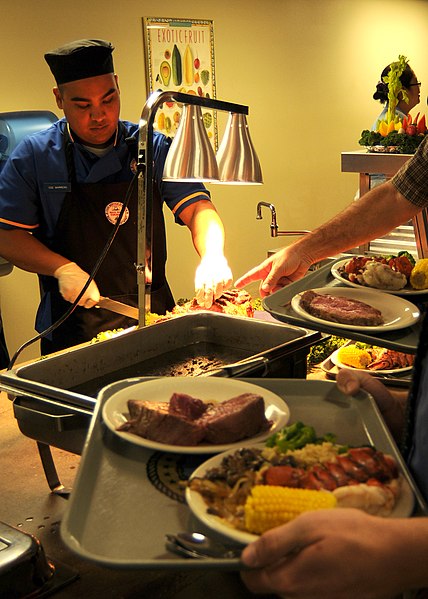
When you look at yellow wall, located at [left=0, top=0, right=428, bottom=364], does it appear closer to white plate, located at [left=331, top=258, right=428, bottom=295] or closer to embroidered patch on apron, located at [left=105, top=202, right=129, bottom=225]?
embroidered patch on apron, located at [left=105, top=202, right=129, bottom=225]

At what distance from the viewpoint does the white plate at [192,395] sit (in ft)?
3.75

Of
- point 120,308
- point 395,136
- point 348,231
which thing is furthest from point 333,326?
point 395,136

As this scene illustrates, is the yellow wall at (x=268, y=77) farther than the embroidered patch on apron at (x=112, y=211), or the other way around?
the yellow wall at (x=268, y=77)

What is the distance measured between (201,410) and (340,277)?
877 mm

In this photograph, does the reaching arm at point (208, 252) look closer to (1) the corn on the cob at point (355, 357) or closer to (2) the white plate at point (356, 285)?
(1) the corn on the cob at point (355, 357)

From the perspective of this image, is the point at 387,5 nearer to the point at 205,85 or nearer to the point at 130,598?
the point at 205,85

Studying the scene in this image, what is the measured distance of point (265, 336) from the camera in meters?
2.22

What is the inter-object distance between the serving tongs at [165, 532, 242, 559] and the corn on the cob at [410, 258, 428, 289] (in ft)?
3.92

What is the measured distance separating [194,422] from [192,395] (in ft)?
0.56

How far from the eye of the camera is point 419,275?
6.47 feet

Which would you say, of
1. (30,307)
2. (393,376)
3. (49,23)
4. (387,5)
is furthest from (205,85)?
(393,376)

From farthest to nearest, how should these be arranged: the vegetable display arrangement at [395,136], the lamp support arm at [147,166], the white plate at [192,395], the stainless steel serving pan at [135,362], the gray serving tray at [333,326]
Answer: the vegetable display arrangement at [395,136]
the lamp support arm at [147,166]
the stainless steel serving pan at [135,362]
the gray serving tray at [333,326]
the white plate at [192,395]

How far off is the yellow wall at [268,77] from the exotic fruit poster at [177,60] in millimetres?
80

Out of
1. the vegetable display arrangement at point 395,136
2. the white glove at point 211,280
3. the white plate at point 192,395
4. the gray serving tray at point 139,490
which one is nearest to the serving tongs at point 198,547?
the gray serving tray at point 139,490
